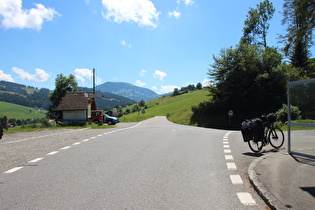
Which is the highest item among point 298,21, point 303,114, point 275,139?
point 298,21

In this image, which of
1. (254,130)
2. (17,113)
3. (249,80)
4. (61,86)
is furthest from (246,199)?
(17,113)

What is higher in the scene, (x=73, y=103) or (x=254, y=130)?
(x=73, y=103)

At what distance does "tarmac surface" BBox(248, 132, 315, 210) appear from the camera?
4.06 meters

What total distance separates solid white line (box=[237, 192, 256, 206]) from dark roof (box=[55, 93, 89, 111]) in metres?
35.5

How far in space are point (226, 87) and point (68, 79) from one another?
3401 cm

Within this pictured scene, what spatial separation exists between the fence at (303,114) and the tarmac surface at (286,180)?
81mm

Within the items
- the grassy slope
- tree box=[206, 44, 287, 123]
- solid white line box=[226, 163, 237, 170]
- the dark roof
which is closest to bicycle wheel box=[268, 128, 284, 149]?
solid white line box=[226, 163, 237, 170]

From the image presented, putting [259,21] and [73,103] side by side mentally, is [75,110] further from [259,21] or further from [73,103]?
[259,21]

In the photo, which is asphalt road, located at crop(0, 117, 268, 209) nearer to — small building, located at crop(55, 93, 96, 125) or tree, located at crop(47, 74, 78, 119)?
small building, located at crop(55, 93, 96, 125)

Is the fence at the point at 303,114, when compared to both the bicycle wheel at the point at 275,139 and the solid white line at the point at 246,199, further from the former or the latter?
the solid white line at the point at 246,199

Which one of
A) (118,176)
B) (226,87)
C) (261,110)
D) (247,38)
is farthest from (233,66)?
(118,176)

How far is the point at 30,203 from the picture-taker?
4.30 meters

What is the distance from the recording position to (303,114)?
7.50 metres

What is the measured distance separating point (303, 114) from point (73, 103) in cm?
3608
